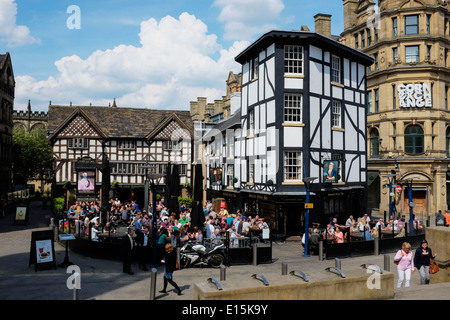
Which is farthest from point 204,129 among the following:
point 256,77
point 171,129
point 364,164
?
point 364,164

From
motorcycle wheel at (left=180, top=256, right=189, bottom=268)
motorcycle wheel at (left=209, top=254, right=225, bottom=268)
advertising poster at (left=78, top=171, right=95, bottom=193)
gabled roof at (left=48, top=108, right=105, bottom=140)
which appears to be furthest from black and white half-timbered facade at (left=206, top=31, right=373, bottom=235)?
gabled roof at (left=48, top=108, right=105, bottom=140)

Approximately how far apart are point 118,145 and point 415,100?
1180 inches

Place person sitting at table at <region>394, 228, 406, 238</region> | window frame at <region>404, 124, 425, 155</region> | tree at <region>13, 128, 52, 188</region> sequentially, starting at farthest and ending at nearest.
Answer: tree at <region>13, 128, 52, 188</region> < window frame at <region>404, 124, 425, 155</region> < person sitting at table at <region>394, 228, 406, 238</region>

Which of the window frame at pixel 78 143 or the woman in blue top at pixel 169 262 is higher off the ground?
the window frame at pixel 78 143

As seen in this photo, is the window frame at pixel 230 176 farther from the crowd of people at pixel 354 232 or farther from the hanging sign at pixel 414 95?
the hanging sign at pixel 414 95

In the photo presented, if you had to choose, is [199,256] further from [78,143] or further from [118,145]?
[78,143]

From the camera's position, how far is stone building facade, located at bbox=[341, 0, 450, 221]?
33625 millimetres

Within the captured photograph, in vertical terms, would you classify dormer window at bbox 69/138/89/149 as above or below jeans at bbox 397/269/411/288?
above

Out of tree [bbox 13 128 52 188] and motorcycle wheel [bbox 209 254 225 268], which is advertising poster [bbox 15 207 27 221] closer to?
motorcycle wheel [bbox 209 254 225 268]

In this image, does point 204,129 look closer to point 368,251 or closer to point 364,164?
point 364,164

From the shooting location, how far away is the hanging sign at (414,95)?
33.6m

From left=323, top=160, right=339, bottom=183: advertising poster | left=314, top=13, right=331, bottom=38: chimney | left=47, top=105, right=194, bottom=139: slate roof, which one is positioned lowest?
Answer: left=323, top=160, right=339, bottom=183: advertising poster

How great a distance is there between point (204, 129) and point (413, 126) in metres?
20.2

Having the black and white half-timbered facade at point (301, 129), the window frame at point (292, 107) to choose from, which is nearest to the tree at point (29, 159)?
the black and white half-timbered facade at point (301, 129)
